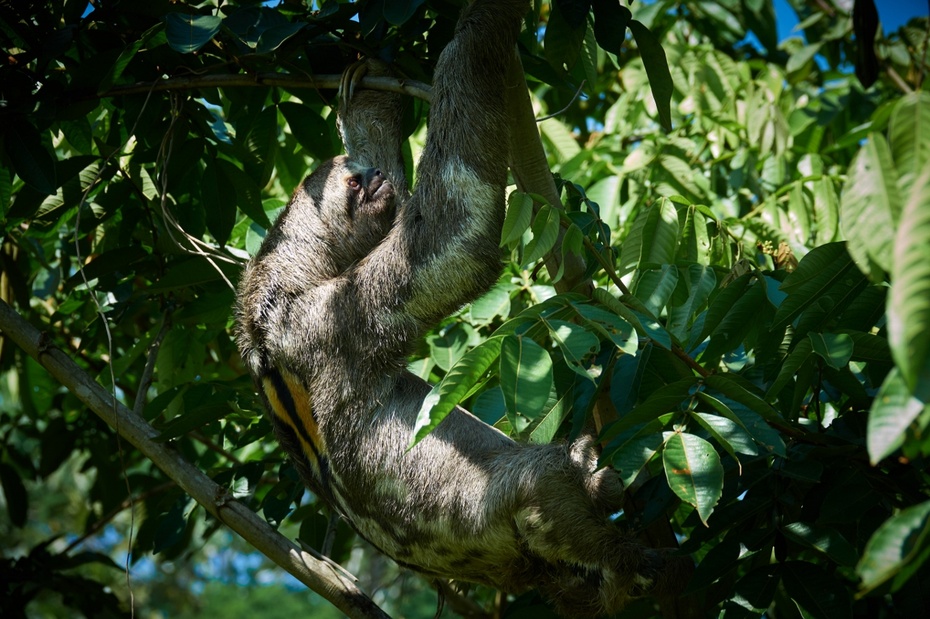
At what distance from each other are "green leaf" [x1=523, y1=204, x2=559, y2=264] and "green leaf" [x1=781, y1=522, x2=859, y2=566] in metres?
1.64

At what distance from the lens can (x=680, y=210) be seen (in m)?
4.72

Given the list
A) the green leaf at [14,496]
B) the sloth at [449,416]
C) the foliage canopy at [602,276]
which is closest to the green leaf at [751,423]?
the foliage canopy at [602,276]

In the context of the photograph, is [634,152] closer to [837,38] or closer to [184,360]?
[837,38]

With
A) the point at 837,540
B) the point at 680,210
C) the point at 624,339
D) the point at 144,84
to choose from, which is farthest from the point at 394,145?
the point at 837,540

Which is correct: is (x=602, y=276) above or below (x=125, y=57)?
below

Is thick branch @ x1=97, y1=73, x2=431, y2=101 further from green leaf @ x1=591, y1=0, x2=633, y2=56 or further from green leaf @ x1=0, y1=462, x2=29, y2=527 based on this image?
green leaf @ x1=0, y1=462, x2=29, y2=527

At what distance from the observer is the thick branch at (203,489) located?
3.99 metres

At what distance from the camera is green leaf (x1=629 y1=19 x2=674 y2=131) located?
4.47 m

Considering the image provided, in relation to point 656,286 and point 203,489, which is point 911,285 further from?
point 203,489

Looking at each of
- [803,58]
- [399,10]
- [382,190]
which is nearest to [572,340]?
[399,10]

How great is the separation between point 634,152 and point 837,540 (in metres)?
3.91

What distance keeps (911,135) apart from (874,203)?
17 centimetres

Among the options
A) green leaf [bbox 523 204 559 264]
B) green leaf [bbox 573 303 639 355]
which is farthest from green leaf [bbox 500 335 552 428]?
green leaf [bbox 523 204 559 264]

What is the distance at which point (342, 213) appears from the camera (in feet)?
16.4
